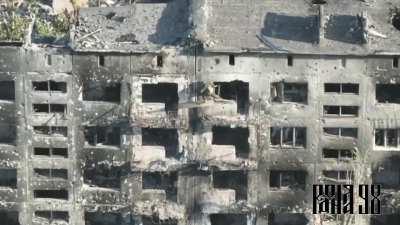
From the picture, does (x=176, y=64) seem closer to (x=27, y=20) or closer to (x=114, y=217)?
(x=114, y=217)

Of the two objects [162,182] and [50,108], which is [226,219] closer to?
[162,182]

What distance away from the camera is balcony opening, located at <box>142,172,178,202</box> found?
37.8 metres

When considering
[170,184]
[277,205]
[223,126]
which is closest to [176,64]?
[223,126]

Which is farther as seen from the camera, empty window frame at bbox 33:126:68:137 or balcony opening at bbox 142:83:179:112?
empty window frame at bbox 33:126:68:137

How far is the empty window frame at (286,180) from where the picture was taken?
37531mm

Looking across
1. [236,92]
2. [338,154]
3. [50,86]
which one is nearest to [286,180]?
[338,154]

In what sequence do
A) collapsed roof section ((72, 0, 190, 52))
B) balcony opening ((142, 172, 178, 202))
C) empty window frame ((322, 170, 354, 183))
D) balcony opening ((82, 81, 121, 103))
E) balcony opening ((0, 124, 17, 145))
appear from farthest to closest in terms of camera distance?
1. balcony opening ((142, 172, 178, 202))
2. balcony opening ((0, 124, 17, 145))
3. empty window frame ((322, 170, 354, 183))
4. balcony opening ((82, 81, 121, 103))
5. collapsed roof section ((72, 0, 190, 52))

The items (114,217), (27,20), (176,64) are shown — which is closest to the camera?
(176,64)

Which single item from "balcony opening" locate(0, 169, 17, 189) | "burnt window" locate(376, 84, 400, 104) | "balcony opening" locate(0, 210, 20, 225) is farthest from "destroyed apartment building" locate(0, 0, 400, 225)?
"balcony opening" locate(0, 210, 20, 225)

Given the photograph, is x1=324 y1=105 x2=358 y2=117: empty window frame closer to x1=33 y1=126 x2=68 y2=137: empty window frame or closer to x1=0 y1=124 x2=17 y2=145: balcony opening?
x1=33 y1=126 x2=68 y2=137: empty window frame

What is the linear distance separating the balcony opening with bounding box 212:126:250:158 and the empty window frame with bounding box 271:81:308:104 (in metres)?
2.63

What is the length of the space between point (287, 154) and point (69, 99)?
1182 cm

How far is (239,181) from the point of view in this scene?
37.9 m

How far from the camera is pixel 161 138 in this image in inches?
1492
